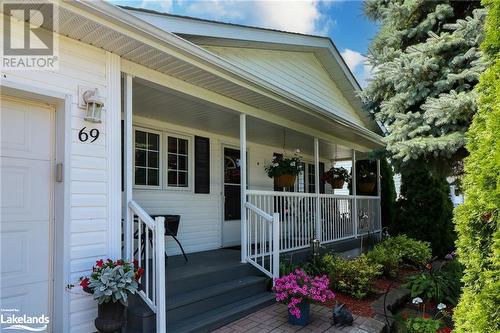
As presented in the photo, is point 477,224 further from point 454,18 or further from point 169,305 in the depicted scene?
point 454,18

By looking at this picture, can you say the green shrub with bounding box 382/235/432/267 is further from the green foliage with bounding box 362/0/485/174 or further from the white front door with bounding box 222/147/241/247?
the white front door with bounding box 222/147/241/247

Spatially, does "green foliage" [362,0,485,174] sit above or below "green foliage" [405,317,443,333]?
above

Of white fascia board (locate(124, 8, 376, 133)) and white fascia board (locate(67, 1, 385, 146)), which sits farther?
white fascia board (locate(124, 8, 376, 133))

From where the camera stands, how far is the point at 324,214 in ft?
23.7

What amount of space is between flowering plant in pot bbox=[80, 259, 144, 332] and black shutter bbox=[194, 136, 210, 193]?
3.41 metres

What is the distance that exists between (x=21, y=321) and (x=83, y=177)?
52.0 inches

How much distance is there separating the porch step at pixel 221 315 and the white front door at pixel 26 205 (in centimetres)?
126

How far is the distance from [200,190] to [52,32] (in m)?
3.92

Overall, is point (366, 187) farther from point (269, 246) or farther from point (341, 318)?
point (341, 318)

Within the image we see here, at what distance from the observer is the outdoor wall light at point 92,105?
132 inches

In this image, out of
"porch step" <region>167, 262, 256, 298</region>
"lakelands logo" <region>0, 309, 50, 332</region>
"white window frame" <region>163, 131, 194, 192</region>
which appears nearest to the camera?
"lakelands logo" <region>0, 309, 50, 332</region>

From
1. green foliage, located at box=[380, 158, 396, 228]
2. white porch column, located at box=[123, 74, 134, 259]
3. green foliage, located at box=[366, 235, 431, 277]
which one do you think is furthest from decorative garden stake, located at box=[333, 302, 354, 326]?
green foliage, located at box=[380, 158, 396, 228]

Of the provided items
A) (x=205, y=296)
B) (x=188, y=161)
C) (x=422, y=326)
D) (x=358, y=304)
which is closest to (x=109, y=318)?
(x=205, y=296)

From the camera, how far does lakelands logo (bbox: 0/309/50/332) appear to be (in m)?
2.96
